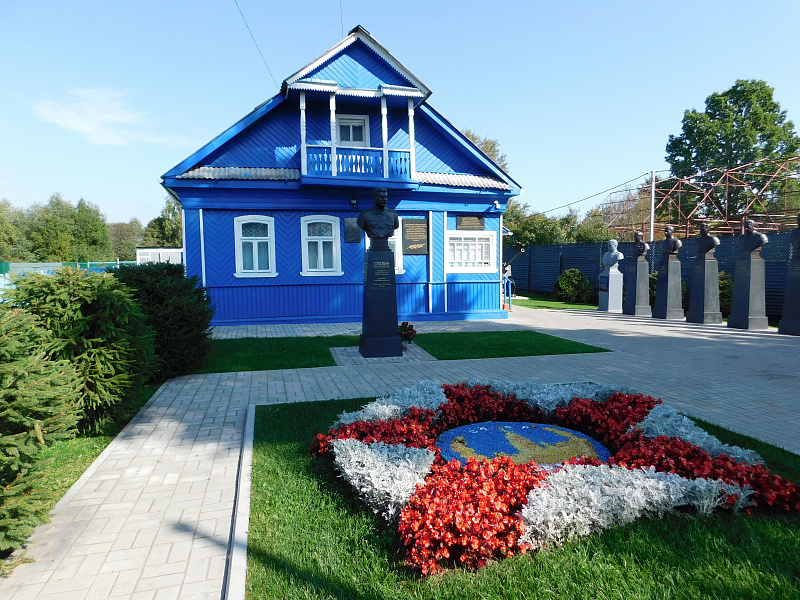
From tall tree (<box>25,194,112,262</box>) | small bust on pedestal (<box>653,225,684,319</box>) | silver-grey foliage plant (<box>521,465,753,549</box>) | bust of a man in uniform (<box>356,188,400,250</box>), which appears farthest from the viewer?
tall tree (<box>25,194,112,262</box>)

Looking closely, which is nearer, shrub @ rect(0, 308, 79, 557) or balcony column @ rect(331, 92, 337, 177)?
shrub @ rect(0, 308, 79, 557)

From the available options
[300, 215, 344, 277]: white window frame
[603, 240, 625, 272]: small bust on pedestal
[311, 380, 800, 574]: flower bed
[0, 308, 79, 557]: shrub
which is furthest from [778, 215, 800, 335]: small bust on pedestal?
[0, 308, 79, 557]: shrub

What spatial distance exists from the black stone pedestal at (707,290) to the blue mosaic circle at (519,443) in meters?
11.7

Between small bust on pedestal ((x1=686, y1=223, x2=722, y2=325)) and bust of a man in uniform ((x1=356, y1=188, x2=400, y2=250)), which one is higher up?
bust of a man in uniform ((x1=356, y1=188, x2=400, y2=250))

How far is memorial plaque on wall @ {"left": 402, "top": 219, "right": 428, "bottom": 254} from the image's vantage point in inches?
571

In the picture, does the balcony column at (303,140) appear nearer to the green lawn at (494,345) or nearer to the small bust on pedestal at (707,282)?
the green lawn at (494,345)

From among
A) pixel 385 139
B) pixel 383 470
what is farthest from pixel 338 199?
pixel 383 470

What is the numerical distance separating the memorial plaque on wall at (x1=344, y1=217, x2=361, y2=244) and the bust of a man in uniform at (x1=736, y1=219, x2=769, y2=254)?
10.5m

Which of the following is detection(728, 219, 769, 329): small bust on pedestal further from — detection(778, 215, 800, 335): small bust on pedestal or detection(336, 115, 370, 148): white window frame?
detection(336, 115, 370, 148): white window frame

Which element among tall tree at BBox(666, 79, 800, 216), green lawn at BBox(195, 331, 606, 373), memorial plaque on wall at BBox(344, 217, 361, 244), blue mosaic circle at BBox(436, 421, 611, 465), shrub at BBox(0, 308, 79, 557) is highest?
tall tree at BBox(666, 79, 800, 216)

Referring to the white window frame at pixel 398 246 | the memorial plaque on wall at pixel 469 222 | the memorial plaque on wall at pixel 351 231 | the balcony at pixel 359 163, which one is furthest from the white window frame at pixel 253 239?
the memorial plaque on wall at pixel 469 222

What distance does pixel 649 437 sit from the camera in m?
4.26

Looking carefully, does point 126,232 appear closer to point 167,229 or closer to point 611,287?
point 167,229

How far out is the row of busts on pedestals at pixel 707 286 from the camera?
1166 centimetres
